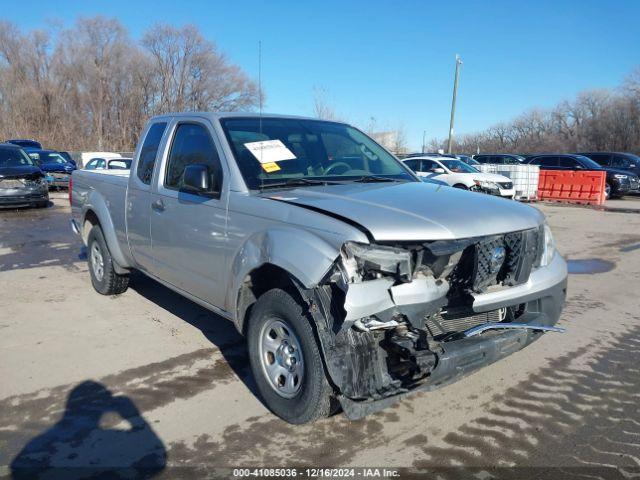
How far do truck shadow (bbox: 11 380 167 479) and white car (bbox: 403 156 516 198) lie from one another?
13.6 meters

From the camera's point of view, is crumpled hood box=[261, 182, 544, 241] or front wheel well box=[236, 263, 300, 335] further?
front wheel well box=[236, 263, 300, 335]

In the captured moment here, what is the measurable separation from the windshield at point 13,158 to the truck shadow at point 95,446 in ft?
42.1

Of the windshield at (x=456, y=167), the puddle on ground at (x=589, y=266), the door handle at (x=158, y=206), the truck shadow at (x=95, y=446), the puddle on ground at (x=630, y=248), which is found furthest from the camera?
the windshield at (x=456, y=167)

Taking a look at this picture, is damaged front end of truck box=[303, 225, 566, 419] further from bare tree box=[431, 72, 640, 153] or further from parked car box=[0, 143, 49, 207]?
bare tree box=[431, 72, 640, 153]

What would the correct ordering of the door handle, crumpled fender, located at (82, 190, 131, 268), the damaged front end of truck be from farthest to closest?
crumpled fender, located at (82, 190, 131, 268) → the door handle → the damaged front end of truck

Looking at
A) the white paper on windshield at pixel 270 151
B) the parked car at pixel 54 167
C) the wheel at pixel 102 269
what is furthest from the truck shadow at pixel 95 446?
the parked car at pixel 54 167

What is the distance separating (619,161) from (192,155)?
23598 mm

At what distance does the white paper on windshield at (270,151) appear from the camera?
12.8 feet

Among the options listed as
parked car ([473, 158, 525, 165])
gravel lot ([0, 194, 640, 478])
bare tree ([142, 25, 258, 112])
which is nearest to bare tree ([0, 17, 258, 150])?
bare tree ([142, 25, 258, 112])

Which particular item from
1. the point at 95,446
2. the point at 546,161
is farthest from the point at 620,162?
the point at 95,446

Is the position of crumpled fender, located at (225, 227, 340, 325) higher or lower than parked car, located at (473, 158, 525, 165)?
lower

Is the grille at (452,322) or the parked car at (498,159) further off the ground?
the parked car at (498,159)

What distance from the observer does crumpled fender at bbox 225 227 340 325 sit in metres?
2.83

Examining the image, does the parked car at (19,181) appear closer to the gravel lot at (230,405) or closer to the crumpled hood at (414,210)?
the gravel lot at (230,405)
